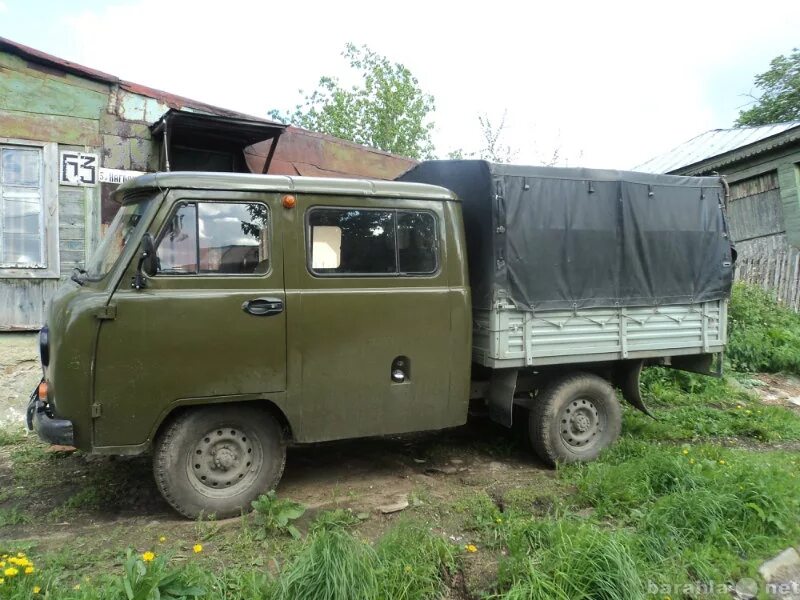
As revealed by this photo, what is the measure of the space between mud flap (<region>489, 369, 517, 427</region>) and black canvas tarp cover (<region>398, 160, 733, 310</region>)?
0.64 m

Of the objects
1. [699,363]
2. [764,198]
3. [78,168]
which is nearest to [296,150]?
[78,168]

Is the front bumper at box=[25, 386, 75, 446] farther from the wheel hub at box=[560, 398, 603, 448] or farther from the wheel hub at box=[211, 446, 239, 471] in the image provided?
the wheel hub at box=[560, 398, 603, 448]

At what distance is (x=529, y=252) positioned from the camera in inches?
191

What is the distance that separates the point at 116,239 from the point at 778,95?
25527 mm

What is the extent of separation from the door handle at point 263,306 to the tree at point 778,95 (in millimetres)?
23082

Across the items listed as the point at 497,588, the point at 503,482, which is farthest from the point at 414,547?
the point at 503,482

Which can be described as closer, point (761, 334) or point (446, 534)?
point (446, 534)

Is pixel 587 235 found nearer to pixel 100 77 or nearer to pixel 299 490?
pixel 299 490

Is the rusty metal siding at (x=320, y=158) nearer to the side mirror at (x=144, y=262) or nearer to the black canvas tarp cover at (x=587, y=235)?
the black canvas tarp cover at (x=587, y=235)

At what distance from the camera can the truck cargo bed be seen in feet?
15.6

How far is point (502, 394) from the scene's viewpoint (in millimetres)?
5027

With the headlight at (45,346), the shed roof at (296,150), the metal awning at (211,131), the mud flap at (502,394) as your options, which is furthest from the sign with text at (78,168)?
the mud flap at (502,394)

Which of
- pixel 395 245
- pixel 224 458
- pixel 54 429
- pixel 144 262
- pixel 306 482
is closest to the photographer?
pixel 54 429

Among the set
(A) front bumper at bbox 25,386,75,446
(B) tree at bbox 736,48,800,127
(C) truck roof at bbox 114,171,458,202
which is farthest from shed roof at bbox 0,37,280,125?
(B) tree at bbox 736,48,800,127
